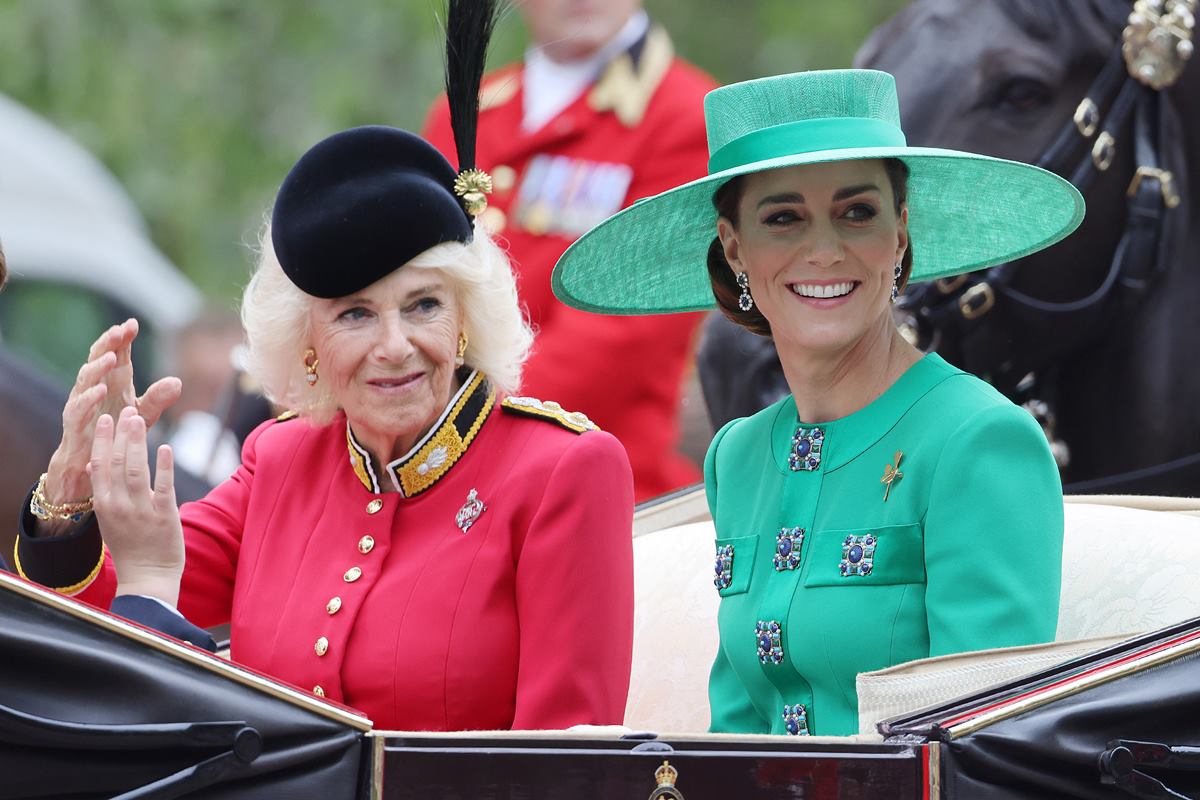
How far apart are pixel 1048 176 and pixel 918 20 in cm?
131

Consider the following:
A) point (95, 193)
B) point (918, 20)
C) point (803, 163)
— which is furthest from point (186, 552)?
point (95, 193)

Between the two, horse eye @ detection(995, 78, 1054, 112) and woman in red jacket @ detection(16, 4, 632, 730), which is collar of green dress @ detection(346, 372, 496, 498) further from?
horse eye @ detection(995, 78, 1054, 112)

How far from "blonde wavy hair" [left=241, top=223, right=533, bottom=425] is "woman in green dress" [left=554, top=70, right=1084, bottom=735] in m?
0.10

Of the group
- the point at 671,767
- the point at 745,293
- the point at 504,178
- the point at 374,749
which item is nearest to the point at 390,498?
the point at 745,293

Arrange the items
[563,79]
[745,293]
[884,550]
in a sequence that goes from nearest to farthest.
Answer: [884,550], [745,293], [563,79]

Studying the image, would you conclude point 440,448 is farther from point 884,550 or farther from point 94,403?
point 884,550

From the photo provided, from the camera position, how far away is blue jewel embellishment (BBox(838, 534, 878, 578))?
2.52m

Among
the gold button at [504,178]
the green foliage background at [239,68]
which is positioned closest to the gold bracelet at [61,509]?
the gold button at [504,178]

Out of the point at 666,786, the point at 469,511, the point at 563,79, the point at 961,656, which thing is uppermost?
the point at 563,79

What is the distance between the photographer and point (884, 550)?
8.23 ft

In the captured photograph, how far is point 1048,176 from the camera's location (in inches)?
108

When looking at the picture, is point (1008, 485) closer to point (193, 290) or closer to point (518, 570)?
point (518, 570)

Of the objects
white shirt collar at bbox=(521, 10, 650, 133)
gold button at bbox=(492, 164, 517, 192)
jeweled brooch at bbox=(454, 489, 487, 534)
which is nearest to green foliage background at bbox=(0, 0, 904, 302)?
white shirt collar at bbox=(521, 10, 650, 133)

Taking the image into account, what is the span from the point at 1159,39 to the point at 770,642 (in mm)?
1710
